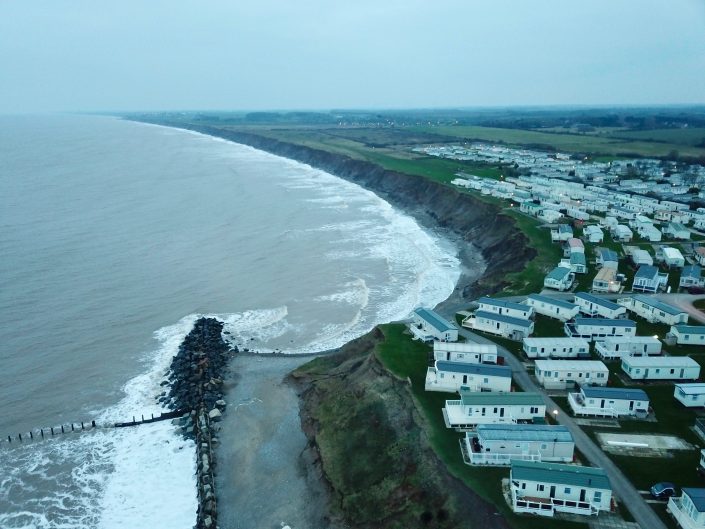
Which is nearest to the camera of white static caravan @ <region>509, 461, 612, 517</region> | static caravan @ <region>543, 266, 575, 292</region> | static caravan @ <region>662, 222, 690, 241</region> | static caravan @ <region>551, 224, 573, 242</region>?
white static caravan @ <region>509, 461, 612, 517</region>

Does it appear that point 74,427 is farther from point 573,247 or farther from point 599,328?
point 573,247

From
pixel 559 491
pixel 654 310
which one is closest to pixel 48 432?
pixel 559 491

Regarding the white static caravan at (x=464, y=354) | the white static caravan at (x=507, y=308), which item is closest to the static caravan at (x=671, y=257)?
the white static caravan at (x=507, y=308)

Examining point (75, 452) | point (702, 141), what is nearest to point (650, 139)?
point (702, 141)

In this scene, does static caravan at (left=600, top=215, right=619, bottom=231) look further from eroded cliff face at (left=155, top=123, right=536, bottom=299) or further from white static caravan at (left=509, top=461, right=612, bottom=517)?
white static caravan at (left=509, top=461, right=612, bottom=517)

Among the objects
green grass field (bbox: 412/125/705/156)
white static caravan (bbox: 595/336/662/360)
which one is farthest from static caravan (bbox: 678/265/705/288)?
green grass field (bbox: 412/125/705/156)

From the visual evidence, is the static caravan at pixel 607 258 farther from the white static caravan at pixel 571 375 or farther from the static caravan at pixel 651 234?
the white static caravan at pixel 571 375

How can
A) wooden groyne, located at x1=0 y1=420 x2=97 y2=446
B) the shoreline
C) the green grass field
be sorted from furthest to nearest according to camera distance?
the green grass field, wooden groyne, located at x1=0 y1=420 x2=97 y2=446, the shoreline
